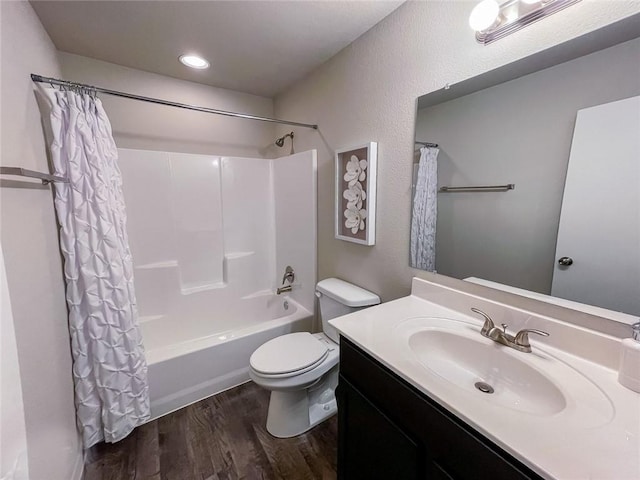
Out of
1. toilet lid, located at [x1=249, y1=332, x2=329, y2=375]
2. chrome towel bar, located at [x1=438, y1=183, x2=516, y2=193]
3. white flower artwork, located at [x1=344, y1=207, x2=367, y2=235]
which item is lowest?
toilet lid, located at [x1=249, y1=332, x2=329, y2=375]

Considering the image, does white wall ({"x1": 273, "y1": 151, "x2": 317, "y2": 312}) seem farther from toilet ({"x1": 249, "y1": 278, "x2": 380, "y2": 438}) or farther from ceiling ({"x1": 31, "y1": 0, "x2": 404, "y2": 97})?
ceiling ({"x1": 31, "y1": 0, "x2": 404, "y2": 97})

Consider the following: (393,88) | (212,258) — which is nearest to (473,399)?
(393,88)

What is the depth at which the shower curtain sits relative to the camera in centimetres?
128

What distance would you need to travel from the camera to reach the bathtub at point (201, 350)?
169 cm

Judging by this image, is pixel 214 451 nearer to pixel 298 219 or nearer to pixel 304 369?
pixel 304 369

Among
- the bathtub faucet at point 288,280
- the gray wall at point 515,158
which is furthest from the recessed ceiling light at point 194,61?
the bathtub faucet at point 288,280

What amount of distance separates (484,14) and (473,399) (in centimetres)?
127

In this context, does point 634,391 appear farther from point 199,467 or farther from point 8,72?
point 8,72

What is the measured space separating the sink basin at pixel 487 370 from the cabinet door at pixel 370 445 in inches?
9.4

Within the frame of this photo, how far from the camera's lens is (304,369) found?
1.45 metres

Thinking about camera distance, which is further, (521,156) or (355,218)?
(355,218)

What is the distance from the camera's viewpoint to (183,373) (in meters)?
1.74

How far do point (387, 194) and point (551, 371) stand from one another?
998 millimetres

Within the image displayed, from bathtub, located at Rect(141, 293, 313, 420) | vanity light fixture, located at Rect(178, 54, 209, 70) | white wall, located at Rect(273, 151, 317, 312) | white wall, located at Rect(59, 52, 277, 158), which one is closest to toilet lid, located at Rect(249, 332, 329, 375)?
bathtub, located at Rect(141, 293, 313, 420)
